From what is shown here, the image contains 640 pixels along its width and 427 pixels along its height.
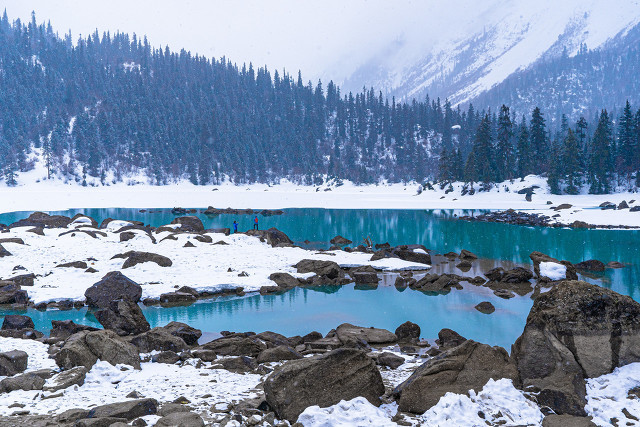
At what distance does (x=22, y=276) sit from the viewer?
2450 centimetres

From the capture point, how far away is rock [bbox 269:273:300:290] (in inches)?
1039

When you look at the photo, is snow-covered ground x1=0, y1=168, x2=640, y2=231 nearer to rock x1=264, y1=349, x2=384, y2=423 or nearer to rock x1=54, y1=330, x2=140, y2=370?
rock x1=264, y1=349, x2=384, y2=423

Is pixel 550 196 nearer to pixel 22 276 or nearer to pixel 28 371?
pixel 22 276

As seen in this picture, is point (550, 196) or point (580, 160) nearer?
point (550, 196)

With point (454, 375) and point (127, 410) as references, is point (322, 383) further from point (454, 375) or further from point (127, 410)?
point (127, 410)

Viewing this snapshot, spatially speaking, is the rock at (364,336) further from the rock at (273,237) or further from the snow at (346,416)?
the rock at (273,237)

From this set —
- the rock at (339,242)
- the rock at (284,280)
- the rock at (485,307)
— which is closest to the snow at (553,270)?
the rock at (485,307)

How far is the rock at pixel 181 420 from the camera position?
8516mm

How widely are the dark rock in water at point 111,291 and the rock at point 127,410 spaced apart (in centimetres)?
1295

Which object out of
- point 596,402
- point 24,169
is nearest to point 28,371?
point 596,402

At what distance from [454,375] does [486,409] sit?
96 cm

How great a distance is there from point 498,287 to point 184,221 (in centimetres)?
3268

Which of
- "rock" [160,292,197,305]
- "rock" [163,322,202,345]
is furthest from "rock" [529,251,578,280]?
"rock" [163,322,202,345]

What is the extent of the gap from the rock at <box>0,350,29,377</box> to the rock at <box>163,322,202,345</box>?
486cm
